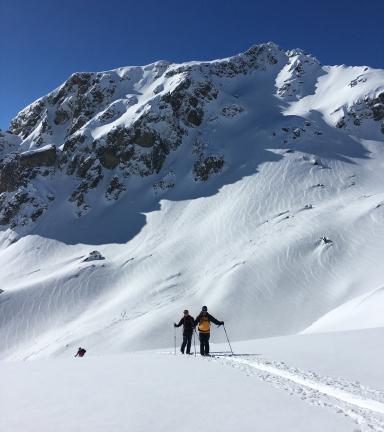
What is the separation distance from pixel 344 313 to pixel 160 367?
11.1 metres

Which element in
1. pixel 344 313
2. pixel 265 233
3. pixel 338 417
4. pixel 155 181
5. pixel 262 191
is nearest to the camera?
pixel 338 417

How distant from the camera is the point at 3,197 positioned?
2205 inches

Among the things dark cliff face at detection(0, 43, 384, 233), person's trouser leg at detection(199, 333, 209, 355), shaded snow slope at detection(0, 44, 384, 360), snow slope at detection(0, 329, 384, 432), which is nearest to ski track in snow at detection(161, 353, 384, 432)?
snow slope at detection(0, 329, 384, 432)

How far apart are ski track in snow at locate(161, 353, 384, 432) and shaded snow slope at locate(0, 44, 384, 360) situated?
14.3 meters

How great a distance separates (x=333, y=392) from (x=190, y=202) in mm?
40015

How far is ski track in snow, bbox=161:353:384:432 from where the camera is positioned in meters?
3.06

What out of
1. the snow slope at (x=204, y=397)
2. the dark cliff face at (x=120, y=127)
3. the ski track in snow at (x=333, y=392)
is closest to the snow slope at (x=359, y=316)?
the snow slope at (x=204, y=397)

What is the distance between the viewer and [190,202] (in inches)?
1714

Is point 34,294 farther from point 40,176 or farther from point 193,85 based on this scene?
point 193,85

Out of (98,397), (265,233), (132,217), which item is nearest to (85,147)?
(132,217)

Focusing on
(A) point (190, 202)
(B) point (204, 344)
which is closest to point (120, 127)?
(A) point (190, 202)

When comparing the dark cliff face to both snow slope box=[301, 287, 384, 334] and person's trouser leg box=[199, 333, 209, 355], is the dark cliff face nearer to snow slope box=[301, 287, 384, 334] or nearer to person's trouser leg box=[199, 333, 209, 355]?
snow slope box=[301, 287, 384, 334]

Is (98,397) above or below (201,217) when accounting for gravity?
below

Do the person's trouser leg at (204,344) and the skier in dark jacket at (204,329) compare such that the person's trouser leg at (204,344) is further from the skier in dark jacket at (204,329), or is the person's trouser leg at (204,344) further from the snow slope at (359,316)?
the snow slope at (359,316)
